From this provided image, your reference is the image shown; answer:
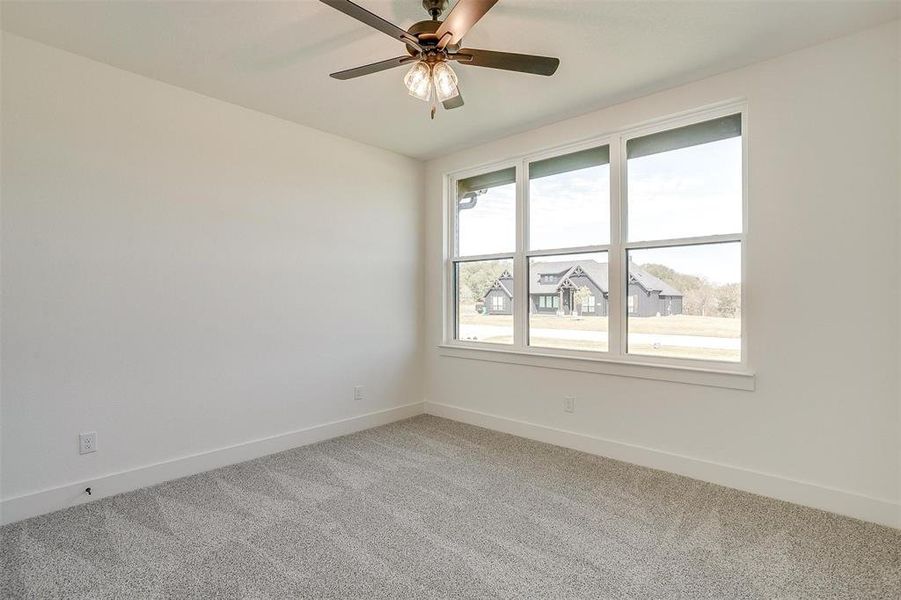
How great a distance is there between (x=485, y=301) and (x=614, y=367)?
1.38m

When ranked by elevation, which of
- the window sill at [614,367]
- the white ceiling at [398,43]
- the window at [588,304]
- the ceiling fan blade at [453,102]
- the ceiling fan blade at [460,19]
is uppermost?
the white ceiling at [398,43]

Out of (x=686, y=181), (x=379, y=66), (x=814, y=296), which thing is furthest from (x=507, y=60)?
(x=814, y=296)

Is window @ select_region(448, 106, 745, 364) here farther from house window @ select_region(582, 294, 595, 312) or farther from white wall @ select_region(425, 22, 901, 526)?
white wall @ select_region(425, 22, 901, 526)

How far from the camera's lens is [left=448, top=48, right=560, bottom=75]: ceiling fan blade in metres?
1.97

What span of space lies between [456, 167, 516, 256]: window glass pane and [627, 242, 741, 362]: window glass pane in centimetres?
119

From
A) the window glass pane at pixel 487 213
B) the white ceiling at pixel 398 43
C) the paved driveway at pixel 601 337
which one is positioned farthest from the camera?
the window glass pane at pixel 487 213

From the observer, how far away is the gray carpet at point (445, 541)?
183 centimetres

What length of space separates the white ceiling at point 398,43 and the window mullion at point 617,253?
1.46ft

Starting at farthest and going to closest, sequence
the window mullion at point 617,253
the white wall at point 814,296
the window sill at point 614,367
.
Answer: the window mullion at point 617,253 → the window sill at point 614,367 → the white wall at point 814,296

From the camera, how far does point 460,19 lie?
1.73 metres

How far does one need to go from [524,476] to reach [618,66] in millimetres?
2662

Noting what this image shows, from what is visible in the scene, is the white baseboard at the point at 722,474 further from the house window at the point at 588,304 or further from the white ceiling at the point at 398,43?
the white ceiling at the point at 398,43

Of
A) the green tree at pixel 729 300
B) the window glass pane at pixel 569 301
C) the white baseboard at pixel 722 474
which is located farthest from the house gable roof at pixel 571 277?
the white baseboard at pixel 722 474

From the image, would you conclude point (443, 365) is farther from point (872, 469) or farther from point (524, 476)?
point (872, 469)
